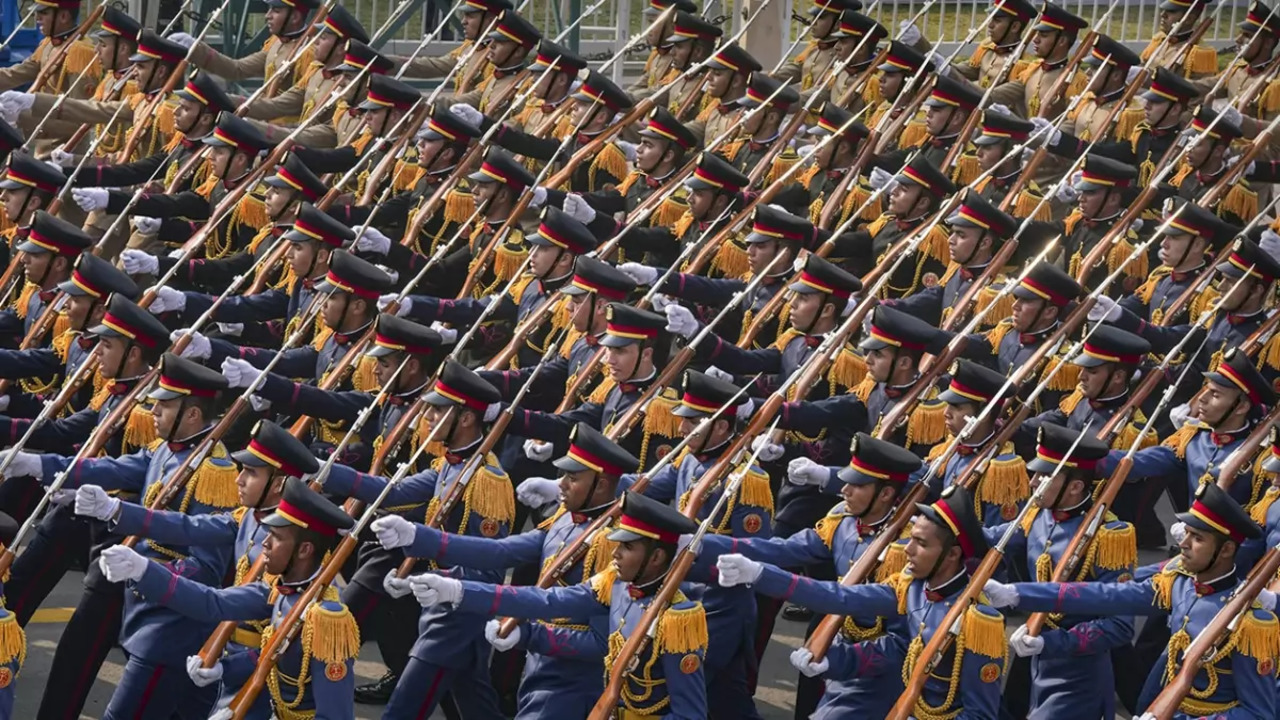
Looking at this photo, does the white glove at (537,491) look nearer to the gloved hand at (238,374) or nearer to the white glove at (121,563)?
the white glove at (121,563)

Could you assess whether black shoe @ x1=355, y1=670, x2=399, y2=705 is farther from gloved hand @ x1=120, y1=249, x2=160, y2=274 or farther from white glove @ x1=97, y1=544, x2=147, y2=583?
gloved hand @ x1=120, y1=249, x2=160, y2=274

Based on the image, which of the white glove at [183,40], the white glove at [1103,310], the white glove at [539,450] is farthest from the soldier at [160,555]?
the white glove at [183,40]

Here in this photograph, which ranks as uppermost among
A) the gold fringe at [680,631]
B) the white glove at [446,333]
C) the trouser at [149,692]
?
the white glove at [446,333]

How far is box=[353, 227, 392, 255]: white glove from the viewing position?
539 inches

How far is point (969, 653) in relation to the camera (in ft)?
30.8

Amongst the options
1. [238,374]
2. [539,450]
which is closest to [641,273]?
[539,450]

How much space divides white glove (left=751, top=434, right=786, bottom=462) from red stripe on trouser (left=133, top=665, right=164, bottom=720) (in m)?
2.63

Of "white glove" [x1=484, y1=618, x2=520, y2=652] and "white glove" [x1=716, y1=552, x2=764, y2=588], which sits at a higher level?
"white glove" [x1=716, y1=552, x2=764, y2=588]

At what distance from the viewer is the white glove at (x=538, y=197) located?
46.7 ft

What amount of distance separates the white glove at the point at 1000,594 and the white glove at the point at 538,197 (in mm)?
5375

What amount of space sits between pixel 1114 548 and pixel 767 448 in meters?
1.83

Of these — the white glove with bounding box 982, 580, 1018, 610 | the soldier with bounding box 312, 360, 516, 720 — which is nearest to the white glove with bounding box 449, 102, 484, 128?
the soldier with bounding box 312, 360, 516, 720

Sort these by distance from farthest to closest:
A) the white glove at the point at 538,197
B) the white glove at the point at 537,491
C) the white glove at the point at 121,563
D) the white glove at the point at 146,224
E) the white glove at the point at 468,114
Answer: the white glove at the point at 468,114
the white glove at the point at 146,224
the white glove at the point at 538,197
the white glove at the point at 537,491
the white glove at the point at 121,563

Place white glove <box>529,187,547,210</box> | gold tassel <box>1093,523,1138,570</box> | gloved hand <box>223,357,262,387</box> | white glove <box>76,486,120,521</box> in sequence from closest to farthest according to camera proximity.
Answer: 1. white glove <box>76,486,120,521</box>
2. gold tassel <box>1093,523,1138,570</box>
3. gloved hand <box>223,357,262,387</box>
4. white glove <box>529,187,547,210</box>
